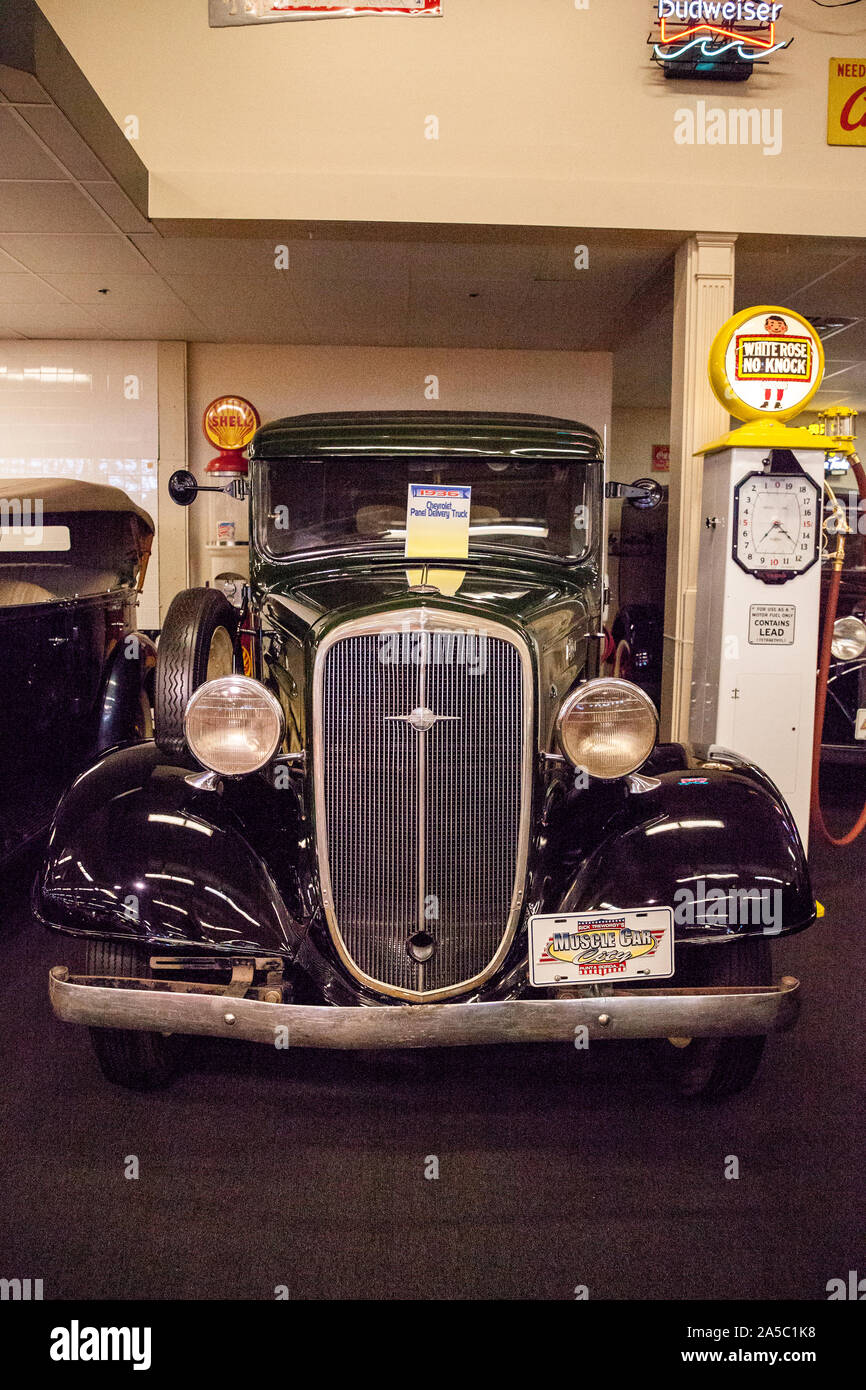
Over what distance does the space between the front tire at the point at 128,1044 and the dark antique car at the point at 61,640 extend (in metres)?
1.11

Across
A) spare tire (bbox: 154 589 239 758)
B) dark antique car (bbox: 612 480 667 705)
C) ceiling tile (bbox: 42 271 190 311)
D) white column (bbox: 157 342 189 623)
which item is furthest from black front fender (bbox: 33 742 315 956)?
white column (bbox: 157 342 189 623)

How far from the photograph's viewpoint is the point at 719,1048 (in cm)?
204

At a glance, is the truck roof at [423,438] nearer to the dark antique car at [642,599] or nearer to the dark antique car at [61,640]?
the dark antique car at [61,640]

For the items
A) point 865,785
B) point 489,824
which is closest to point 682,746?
point 489,824

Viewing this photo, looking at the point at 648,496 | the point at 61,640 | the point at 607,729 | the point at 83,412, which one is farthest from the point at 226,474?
the point at 607,729

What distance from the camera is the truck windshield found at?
2645 millimetres

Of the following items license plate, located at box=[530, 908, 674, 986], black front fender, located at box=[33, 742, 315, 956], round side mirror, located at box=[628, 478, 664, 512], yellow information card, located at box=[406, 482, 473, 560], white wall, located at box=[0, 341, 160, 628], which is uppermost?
white wall, located at box=[0, 341, 160, 628]

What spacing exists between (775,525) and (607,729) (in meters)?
2.20

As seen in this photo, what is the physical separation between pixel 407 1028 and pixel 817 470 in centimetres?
300

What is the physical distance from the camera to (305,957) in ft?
6.13

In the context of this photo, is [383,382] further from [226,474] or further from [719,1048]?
[719,1048]

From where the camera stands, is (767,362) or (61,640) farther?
(767,362)

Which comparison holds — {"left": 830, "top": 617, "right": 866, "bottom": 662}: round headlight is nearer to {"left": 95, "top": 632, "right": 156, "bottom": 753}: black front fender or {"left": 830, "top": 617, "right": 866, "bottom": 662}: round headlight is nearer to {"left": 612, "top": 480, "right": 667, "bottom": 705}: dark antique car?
{"left": 612, "top": 480, "right": 667, "bottom": 705}: dark antique car

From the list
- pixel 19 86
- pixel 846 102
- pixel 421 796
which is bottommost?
pixel 421 796
